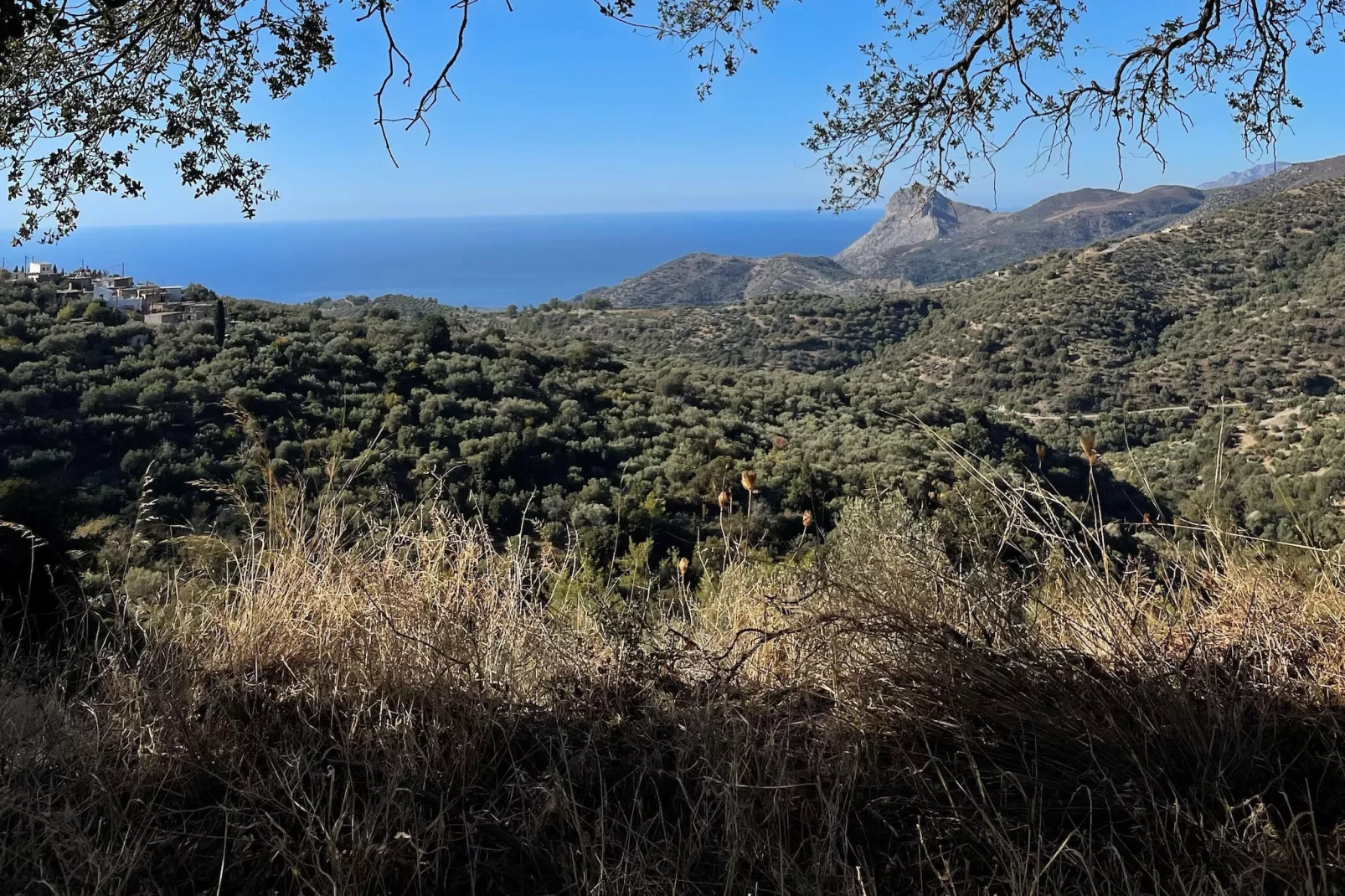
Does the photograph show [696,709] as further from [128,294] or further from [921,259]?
[921,259]

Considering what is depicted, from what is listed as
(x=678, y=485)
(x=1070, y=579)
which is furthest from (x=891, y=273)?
(x=1070, y=579)

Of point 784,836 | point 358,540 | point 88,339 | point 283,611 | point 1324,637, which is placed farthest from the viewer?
point 88,339

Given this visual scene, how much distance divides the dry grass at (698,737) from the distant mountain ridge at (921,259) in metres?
71.5

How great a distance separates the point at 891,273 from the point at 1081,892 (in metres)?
88.7

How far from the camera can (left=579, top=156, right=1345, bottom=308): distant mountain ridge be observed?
80.1m

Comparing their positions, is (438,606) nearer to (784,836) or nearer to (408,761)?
→ (408,761)

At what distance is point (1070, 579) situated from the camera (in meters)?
2.19

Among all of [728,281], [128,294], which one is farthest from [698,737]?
[728,281]

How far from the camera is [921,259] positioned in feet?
288

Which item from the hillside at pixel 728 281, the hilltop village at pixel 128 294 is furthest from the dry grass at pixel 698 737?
the hillside at pixel 728 281

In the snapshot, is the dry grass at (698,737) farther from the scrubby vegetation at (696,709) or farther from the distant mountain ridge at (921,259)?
the distant mountain ridge at (921,259)

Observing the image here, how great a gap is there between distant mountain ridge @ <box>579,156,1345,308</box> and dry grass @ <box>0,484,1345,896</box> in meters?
71.5

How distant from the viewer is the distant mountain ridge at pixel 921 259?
8006 centimetres

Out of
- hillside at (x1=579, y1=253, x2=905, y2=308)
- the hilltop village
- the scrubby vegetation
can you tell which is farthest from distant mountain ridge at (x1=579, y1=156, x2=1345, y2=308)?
the scrubby vegetation
